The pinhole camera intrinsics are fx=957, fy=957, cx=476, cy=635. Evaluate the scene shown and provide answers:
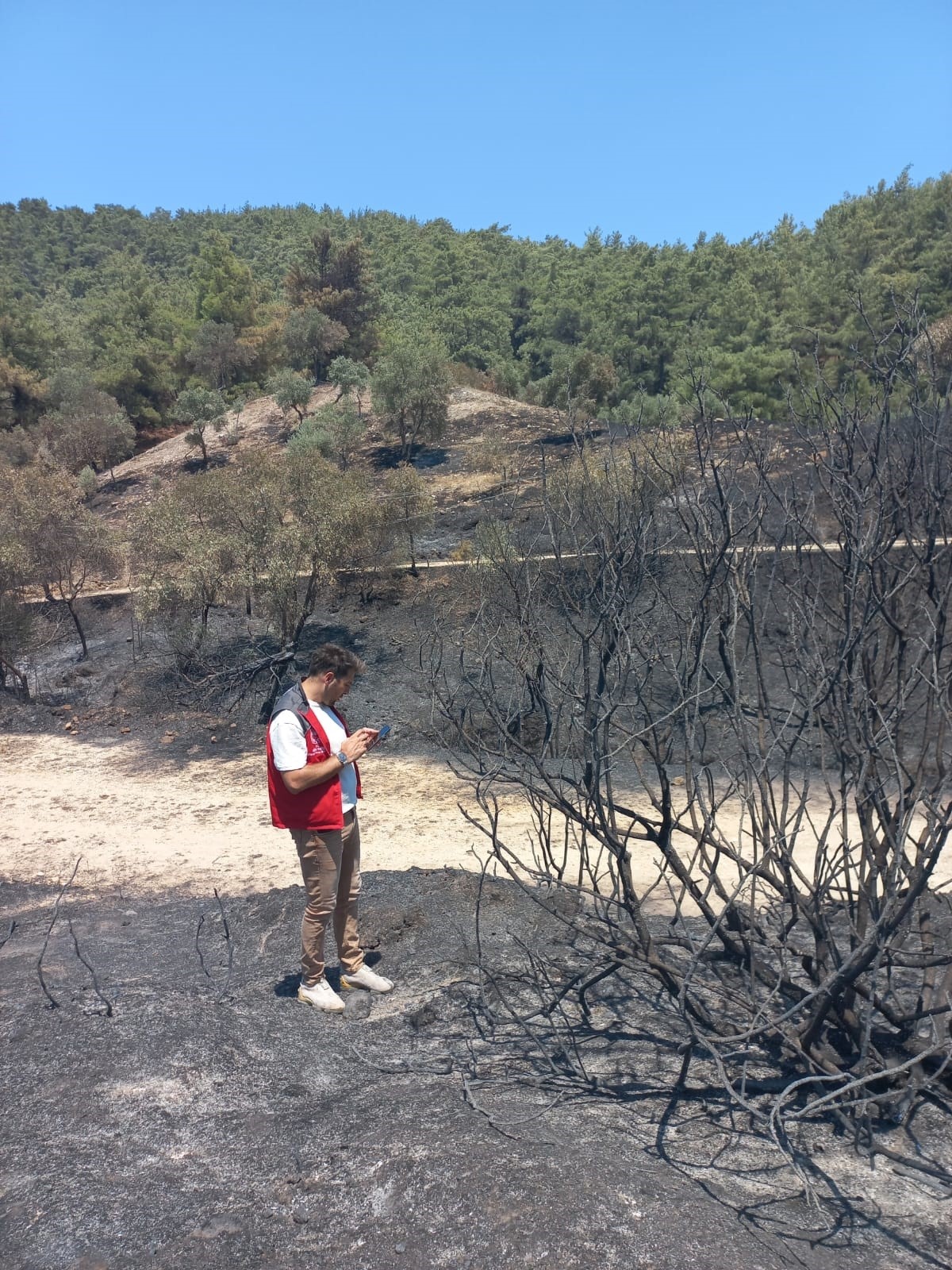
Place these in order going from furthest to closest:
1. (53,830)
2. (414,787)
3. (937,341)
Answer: (937,341), (414,787), (53,830)

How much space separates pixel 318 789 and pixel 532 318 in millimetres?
39490

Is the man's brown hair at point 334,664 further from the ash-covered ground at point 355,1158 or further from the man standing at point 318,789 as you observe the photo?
the ash-covered ground at point 355,1158

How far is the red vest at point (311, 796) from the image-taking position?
389cm

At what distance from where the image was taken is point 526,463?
19.1 m

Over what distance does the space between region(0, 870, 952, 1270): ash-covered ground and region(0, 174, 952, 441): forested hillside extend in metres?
19.7

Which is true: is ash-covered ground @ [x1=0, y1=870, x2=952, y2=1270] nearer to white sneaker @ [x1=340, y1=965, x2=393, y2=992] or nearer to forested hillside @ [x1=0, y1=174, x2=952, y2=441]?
white sneaker @ [x1=340, y1=965, x2=393, y2=992]

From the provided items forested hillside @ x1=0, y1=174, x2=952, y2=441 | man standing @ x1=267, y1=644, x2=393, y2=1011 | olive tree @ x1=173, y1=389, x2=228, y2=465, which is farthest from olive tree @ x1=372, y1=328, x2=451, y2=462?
man standing @ x1=267, y1=644, x2=393, y2=1011

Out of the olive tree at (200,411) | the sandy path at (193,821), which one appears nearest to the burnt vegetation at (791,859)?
→ the sandy path at (193,821)

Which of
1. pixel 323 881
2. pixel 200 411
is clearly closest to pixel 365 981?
pixel 323 881

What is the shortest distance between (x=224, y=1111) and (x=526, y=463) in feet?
55.2

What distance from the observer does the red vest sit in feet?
12.8

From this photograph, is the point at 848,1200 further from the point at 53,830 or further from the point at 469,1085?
the point at 53,830

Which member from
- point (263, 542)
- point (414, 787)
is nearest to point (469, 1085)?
point (414, 787)

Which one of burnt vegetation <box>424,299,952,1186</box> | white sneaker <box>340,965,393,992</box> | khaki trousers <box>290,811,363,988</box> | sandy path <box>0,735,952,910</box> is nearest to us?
burnt vegetation <box>424,299,952,1186</box>
